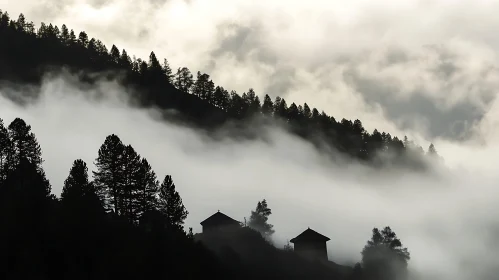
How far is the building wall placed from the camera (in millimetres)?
107194

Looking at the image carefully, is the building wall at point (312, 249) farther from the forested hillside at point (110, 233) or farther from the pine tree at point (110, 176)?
the pine tree at point (110, 176)

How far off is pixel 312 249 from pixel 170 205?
139ft

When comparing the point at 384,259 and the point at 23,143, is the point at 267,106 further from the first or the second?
the point at 23,143

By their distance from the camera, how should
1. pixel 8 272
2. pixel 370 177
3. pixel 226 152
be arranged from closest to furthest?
pixel 8 272 → pixel 226 152 → pixel 370 177

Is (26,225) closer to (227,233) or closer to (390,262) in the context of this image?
(227,233)

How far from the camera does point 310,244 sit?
109 meters

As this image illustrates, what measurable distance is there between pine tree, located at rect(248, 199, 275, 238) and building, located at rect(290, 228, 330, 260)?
1185 centimetres

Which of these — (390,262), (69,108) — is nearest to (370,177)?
(390,262)

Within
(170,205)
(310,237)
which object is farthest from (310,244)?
(170,205)

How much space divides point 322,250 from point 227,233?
78.7 feet

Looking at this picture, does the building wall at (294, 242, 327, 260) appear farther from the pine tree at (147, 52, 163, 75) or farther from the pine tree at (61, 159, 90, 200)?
the pine tree at (147, 52, 163, 75)

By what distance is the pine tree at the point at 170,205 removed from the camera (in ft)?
245

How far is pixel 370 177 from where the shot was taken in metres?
199

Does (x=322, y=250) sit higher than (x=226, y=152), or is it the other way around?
(x=226, y=152)
